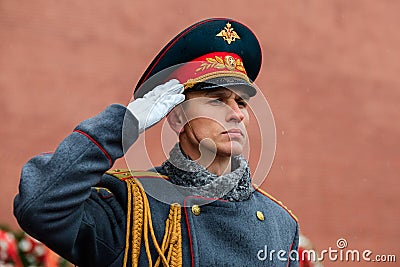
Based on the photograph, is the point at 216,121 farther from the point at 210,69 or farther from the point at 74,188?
the point at 74,188

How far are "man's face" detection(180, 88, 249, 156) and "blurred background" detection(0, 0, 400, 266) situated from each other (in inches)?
79.1

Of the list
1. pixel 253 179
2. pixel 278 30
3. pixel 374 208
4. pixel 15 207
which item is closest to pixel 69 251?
pixel 15 207

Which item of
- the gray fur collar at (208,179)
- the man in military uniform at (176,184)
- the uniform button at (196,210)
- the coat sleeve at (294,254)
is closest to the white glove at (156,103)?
the man in military uniform at (176,184)

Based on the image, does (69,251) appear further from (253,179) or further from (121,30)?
(121,30)

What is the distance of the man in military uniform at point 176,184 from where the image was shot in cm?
190

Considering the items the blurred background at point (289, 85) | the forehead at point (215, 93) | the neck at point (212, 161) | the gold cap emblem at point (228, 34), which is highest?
the blurred background at point (289, 85)

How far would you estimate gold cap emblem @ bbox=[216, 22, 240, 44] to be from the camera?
2.42 metres

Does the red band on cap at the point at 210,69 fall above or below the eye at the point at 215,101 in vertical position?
above

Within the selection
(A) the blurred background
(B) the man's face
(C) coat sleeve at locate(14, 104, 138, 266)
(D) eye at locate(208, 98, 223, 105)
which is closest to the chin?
(B) the man's face

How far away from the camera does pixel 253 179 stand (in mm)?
2318

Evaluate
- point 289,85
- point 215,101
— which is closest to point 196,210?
point 215,101

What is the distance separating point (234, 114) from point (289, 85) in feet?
10.8

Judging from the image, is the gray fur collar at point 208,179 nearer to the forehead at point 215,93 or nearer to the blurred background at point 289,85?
the forehead at point 215,93

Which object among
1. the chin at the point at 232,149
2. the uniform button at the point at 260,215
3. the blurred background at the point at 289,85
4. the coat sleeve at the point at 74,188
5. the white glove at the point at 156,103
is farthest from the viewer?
the blurred background at the point at 289,85
